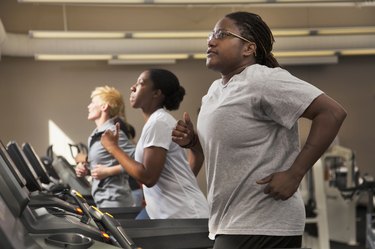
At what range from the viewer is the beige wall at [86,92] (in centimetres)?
1034

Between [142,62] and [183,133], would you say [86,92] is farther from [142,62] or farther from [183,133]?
[183,133]

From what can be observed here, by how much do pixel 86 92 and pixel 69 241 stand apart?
8930 mm

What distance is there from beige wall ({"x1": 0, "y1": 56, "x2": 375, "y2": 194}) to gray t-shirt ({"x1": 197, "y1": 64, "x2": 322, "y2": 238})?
8297mm

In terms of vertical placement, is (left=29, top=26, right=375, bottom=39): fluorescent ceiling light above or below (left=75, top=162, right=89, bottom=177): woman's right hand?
above

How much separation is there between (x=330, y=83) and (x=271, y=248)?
9.84 metres

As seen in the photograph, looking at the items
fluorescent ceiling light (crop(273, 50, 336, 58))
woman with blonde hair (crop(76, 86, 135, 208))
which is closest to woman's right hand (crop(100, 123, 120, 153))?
woman with blonde hair (crop(76, 86, 135, 208))

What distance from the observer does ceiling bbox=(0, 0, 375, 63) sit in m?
9.23

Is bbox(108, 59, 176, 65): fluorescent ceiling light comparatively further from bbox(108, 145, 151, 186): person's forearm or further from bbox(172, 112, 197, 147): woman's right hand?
bbox(172, 112, 197, 147): woman's right hand

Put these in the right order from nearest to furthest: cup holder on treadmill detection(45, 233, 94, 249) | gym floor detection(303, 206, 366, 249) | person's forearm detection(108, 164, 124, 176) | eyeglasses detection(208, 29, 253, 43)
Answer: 1. cup holder on treadmill detection(45, 233, 94, 249)
2. eyeglasses detection(208, 29, 253, 43)
3. person's forearm detection(108, 164, 124, 176)
4. gym floor detection(303, 206, 366, 249)

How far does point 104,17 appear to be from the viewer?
10914mm

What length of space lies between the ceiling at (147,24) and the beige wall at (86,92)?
568 millimetres

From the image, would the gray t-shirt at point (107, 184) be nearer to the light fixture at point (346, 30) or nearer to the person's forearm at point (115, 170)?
→ the person's forearm at point (115, 170)

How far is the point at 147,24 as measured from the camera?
11.2m

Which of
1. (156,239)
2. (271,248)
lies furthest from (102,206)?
(271,248)
